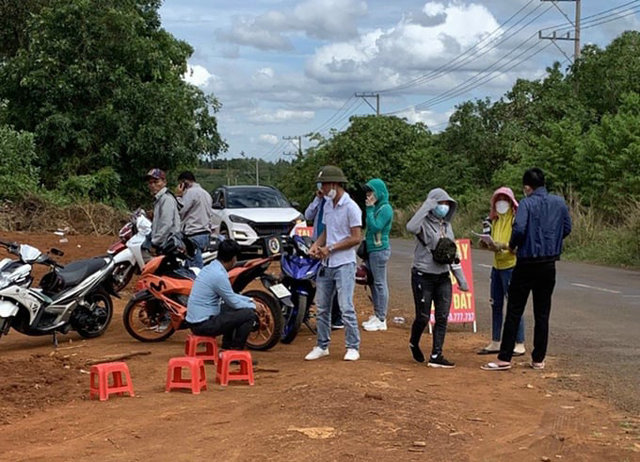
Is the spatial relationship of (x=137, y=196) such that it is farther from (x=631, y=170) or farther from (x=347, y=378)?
(x=347, y=378)

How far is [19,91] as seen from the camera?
25766 mm

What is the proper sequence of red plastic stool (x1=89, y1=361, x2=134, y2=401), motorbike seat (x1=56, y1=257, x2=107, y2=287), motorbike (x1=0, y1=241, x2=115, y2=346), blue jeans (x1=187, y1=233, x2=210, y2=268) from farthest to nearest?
blue jeans (x1=187, y1=233, x2=210, y2=268), motorbike seat (x1=56, y1=257, x2=107, y2=287), motorbike (x1=0, y1=241, x2=115, y2=346), red plastic stool (x1=89, y1=361, x2=134, y2=401)

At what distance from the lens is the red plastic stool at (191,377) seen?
701cm

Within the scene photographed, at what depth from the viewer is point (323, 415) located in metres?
6.02

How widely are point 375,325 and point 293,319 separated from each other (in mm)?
1538

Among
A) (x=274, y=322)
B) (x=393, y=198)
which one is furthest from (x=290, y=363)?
(x=393, y=198)

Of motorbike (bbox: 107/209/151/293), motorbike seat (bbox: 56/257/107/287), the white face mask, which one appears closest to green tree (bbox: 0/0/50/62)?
motorbike (bbox: 107/209/151/293)

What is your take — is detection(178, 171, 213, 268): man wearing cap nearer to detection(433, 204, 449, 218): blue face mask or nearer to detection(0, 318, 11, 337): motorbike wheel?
detection(0, 318, 11, 337): motorbike wheel

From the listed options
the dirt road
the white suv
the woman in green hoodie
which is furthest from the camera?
the white suv

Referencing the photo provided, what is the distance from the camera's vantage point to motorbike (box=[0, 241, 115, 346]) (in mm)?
9047

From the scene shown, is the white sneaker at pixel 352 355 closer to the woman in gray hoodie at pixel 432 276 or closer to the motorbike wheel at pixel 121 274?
the woman in gray hoodie at pixel 432 276

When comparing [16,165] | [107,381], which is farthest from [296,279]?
[16,165]

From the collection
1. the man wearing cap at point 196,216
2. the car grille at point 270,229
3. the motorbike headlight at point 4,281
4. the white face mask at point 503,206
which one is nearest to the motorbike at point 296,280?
the man wearing cap at point 196,216

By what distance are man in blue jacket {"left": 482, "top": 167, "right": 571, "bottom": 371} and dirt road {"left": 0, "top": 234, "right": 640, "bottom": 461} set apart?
38cm
